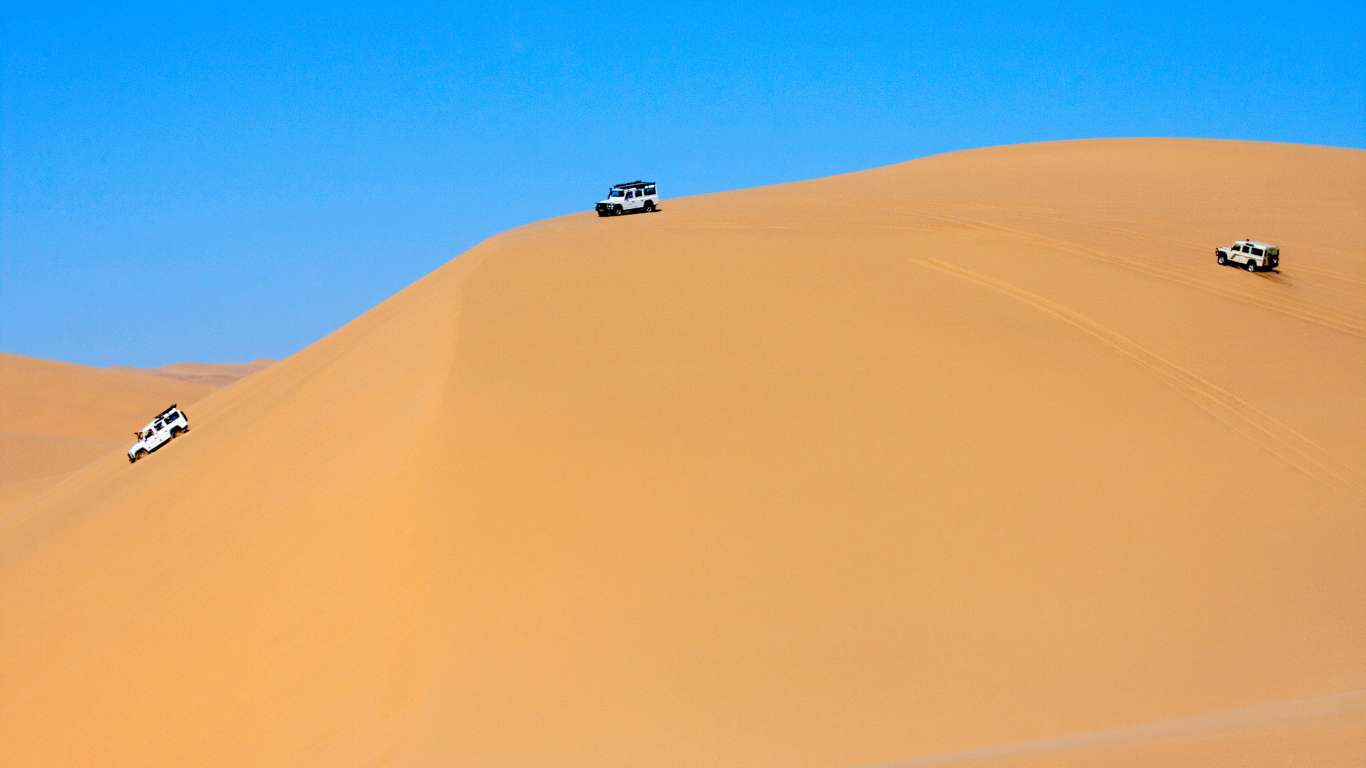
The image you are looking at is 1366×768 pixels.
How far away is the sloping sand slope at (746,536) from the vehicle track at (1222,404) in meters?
0.10

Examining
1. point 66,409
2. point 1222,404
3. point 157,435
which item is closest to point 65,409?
point 66,409

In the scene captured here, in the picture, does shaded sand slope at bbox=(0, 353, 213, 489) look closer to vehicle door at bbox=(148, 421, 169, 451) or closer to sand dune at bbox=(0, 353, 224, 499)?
sand dune at bbox=(0, 353, 224, 499)

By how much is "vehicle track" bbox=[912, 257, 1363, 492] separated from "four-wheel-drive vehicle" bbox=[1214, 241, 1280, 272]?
538 cm

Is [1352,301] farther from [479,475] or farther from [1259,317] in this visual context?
[479,475]

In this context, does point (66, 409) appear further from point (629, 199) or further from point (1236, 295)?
point (1236, 295)

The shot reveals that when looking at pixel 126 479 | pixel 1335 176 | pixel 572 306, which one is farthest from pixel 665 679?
pixel 1335 176

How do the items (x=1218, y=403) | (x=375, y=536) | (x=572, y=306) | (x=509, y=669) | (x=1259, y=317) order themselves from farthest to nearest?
(x=1259, y=317)
(x=572, y=306)
(x=1218, y=403)
(x=375, y=536)
(x=509, y=669)

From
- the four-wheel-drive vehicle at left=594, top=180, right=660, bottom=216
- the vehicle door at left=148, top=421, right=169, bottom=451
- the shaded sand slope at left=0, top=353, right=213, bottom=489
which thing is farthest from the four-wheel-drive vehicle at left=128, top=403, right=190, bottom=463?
the shaded sand slope at left=0, top=353, right=213, bottom=489

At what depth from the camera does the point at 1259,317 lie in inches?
968

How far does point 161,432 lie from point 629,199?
1231 cm

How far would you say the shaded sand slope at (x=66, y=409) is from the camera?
5144 cm

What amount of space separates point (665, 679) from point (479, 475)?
14.4 ft

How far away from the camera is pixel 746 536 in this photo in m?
16.0

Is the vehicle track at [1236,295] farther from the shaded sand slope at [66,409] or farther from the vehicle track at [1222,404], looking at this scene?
the shaded sand slope at [66,409]
